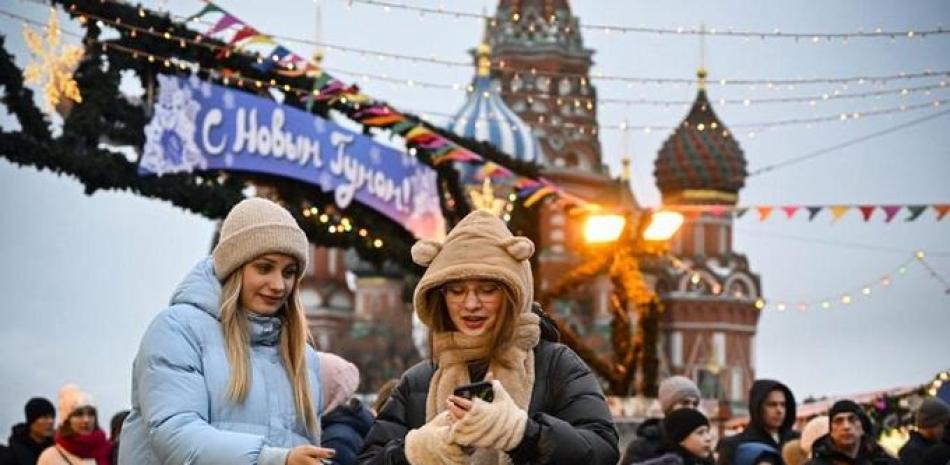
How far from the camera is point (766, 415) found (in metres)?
9.97

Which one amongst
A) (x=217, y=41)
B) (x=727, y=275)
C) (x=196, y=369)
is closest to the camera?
(x=196, y=369)

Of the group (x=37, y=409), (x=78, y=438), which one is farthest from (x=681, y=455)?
(x=37, y=409)

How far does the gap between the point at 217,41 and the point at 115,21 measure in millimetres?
1691

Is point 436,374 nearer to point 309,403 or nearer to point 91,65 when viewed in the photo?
point 309,403

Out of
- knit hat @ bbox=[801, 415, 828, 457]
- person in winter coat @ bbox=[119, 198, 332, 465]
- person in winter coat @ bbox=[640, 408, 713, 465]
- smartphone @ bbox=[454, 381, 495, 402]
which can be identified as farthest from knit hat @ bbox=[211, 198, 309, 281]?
knit hat @ bbox=[801, 415, 828, 457]

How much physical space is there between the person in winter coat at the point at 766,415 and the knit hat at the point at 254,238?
4.95 meters

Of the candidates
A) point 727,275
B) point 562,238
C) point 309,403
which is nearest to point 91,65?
point 309,403

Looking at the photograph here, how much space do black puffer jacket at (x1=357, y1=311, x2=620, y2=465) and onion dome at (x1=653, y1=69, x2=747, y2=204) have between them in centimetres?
6639

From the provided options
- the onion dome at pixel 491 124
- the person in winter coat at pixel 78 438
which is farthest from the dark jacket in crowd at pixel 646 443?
the onion dome at pixel 491 124

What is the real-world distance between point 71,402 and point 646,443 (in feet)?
8.84

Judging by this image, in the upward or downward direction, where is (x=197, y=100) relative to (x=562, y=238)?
downward

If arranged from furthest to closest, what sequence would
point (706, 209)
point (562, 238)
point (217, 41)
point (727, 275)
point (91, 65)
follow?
point (727, 275)
point (562, 238)
point (706, 209)
point (217, 41)
point (91, 65)

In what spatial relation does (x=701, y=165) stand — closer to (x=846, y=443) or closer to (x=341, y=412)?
(x=846, y=443)

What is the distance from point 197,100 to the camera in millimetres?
21438
